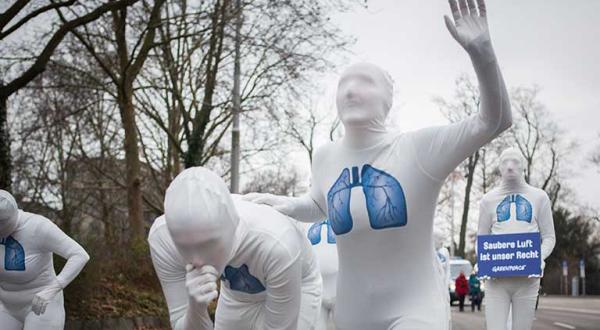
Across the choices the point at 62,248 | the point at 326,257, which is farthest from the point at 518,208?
the point at 62,248

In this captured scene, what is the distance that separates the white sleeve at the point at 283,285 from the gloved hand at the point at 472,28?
159 centimetres

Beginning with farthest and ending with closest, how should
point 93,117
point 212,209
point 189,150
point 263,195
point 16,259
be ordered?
point 93,117 → point 189,150 → point 16,259 → point 263,195 → point 212,209

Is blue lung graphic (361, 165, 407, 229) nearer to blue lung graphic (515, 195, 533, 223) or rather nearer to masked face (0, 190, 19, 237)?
masked face (0, 190, 19, 237)

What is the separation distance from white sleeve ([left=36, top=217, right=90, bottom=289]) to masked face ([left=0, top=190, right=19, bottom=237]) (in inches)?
9.4

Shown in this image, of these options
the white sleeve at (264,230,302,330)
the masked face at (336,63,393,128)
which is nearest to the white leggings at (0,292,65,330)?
the white sleeve at (264,230,302,330)

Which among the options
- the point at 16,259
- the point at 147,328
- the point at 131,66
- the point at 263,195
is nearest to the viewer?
the point at 263,195

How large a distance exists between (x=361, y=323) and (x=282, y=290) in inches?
19.3

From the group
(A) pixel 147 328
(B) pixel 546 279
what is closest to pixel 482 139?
(A) pixel 147 328

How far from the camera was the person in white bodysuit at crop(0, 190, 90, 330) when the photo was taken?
7.58 m

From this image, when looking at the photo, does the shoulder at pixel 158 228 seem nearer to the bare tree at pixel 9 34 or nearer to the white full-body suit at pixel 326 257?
the white full-body suit at pixel 326 257

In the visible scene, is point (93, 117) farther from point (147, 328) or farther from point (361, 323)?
point (361, 323)

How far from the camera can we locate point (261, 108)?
22.3 m

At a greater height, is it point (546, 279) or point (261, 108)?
point (261, 108)

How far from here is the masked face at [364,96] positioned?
15.3 ft
